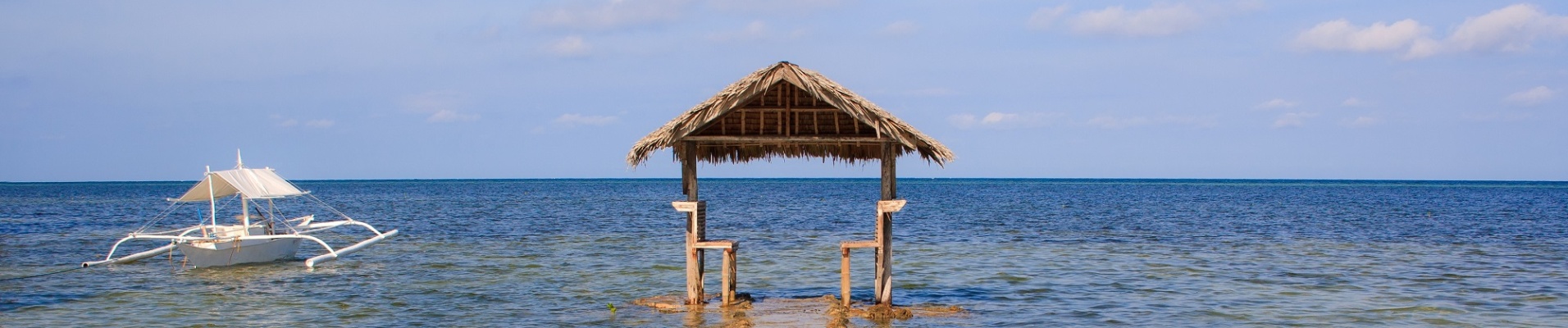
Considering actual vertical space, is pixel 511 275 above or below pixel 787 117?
below

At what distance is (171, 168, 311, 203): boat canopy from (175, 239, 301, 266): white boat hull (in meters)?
1.04

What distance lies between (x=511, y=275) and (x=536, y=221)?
72.8 ft

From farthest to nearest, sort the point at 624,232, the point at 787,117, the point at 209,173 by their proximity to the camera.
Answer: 1. the point at 624,232
2. the point at 209,173
3. the point at 787,117

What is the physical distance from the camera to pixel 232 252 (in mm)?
22844

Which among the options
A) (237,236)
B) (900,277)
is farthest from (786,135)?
(237,236)

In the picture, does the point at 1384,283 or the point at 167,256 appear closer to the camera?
the point at 1384,283

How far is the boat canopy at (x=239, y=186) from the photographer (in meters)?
23.9

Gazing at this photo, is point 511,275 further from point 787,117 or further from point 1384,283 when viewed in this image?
point 1384,283

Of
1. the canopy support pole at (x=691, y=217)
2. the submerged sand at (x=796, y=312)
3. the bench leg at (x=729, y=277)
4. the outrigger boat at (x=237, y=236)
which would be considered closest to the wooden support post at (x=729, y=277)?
the bench leg at (x=729, y=277)

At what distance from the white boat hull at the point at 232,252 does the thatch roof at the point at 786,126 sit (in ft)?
40.1

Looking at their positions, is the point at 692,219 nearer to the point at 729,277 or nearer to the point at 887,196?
the point at 729,277

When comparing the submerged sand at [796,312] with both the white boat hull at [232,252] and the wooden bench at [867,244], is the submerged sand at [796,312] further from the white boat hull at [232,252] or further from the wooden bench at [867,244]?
the white boat hull at [232,252]

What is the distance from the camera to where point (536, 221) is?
4259cm

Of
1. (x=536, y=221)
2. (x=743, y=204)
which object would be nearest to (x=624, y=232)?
(x=536, y=221)
